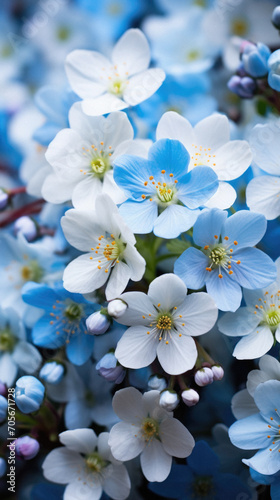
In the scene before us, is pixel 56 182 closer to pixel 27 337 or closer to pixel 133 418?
pixel 27 337

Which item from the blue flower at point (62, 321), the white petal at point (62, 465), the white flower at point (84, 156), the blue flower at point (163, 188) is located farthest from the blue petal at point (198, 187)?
the white petal at point (62, 465)

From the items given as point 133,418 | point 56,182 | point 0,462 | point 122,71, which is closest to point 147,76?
point 122,71

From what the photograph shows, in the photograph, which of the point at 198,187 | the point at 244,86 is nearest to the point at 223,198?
the point at 198,187

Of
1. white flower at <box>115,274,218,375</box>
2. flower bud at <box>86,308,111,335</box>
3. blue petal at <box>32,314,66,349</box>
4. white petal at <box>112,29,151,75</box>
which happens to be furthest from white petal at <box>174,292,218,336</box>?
white petal at <box>112,29,151,75</box>

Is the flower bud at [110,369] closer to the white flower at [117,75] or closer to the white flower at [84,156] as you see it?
the white flower at [84,156]

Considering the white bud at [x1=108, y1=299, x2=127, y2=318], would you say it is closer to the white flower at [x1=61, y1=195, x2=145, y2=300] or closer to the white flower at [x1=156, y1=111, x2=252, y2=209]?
the white flower at [x1=61, y1=195, x2=145, y2=300]

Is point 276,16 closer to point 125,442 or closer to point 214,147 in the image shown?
point 214,147
